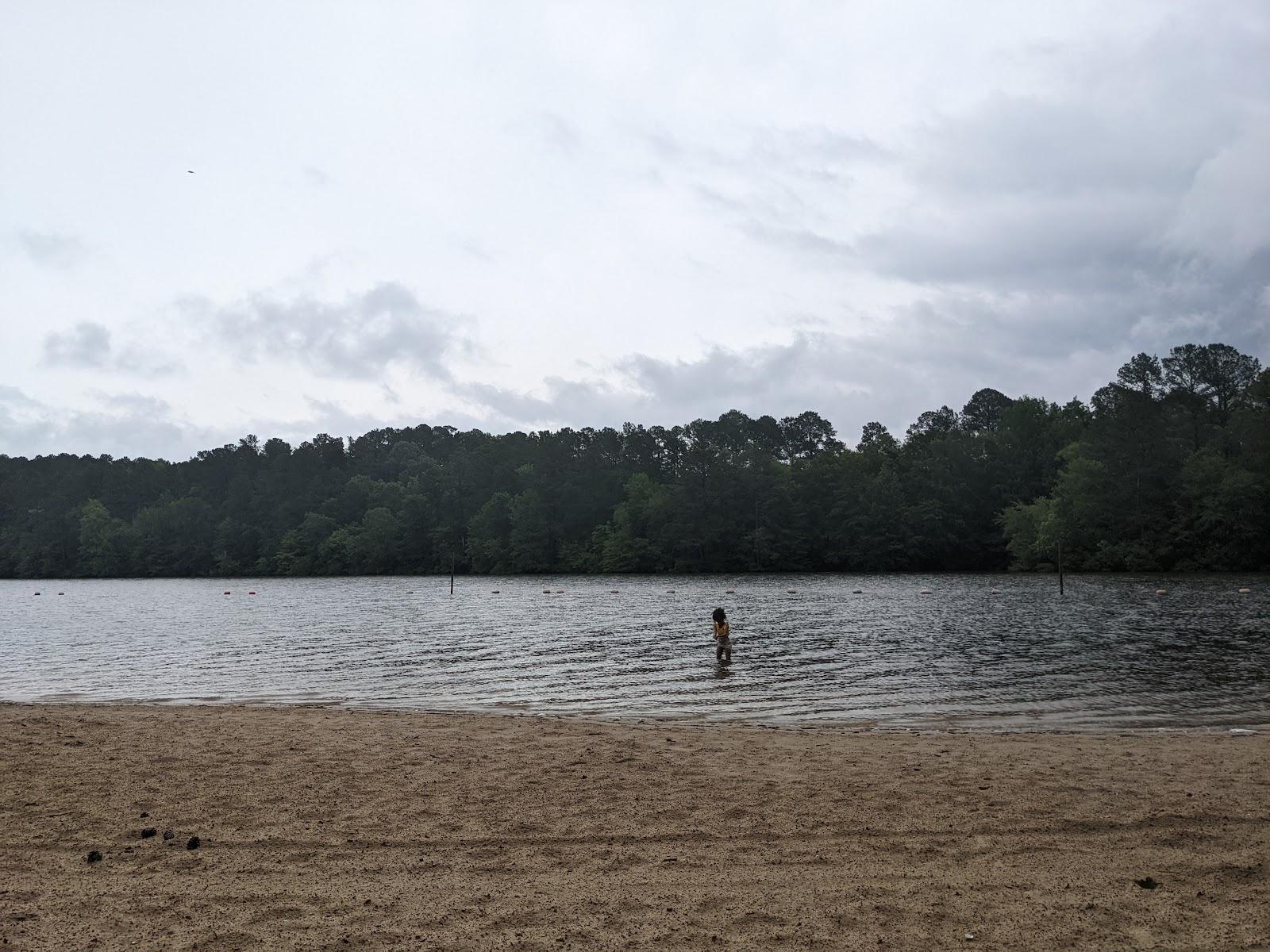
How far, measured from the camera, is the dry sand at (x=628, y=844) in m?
6.31

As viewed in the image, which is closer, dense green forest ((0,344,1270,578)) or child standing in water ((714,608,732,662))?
child standing in water ((714,608,732,662))

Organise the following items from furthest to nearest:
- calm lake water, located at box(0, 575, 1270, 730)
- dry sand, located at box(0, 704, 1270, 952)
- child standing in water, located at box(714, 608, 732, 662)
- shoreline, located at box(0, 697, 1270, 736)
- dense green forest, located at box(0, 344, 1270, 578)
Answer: dense green forest, located at box(0, 344, 1270, 578) < child standing in water, located at box(714, 608, 732, 662) < calm lake water, located at box(0, 575, 1270, 730) < shoreline, located at box(0, 697, 1270, 736) < dry sand, located at box(0, 704, 1270, 952)

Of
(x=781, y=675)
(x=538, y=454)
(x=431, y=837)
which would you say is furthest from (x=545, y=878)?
(x=538, y=454)

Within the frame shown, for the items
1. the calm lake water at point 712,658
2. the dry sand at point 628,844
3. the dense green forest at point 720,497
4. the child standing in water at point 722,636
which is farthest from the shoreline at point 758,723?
the dense green forest at point 720,497

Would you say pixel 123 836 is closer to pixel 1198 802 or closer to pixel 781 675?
pixel 1198 802

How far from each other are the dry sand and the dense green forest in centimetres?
8383

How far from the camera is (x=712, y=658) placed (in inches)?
1050

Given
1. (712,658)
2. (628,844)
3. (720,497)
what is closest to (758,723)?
(628,844)

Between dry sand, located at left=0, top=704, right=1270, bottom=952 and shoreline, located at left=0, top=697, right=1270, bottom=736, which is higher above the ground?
dry sand, located at left=0, top=704, right=1270, bottom=952

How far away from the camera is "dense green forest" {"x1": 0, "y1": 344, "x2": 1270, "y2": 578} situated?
87.9 m

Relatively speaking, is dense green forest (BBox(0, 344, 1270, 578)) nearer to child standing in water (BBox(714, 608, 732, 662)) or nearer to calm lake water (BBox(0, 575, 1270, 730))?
calm lake water (BBox(0, 575, 1270, 730))

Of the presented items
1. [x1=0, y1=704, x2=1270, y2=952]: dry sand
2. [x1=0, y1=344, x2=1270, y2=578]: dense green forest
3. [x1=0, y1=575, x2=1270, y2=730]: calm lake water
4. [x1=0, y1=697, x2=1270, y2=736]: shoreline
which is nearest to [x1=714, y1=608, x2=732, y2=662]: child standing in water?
[x1=0, y1=575, x2=1270, y2=730]: calm lake water

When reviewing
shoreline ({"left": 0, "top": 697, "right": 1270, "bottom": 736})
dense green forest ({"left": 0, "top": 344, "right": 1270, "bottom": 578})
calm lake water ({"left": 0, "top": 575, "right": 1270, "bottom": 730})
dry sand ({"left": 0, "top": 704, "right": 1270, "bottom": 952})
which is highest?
dense green forest ({"left": 0, "top": 344, "right": 1270, "bottom": 578})

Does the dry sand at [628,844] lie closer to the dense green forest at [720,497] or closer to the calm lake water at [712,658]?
the calm lake water at [712,658]
